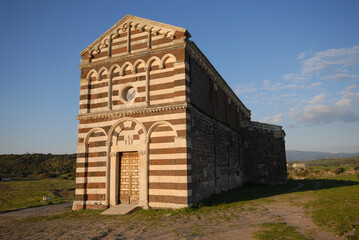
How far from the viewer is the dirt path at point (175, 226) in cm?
780

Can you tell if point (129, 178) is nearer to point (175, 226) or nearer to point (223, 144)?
point (175, 226)

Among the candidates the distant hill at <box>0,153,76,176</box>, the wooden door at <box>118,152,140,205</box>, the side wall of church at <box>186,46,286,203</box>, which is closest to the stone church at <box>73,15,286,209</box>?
the wooden door at <box>118,152,140,205</box>

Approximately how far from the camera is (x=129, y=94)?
14062 millimetres

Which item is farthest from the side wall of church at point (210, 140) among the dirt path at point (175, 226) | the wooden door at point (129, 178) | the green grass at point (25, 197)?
the green grass at point (25, 197)

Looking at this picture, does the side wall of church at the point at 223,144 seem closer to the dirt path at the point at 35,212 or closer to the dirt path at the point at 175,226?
the dirt path at the point at 175,226

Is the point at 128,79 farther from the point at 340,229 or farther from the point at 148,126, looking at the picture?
the point at 340,229

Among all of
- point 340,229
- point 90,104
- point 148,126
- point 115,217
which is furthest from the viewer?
point 90,104

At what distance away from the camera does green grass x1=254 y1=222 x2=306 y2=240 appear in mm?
7006

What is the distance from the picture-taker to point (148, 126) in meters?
12.9

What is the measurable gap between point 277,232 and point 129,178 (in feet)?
26.4

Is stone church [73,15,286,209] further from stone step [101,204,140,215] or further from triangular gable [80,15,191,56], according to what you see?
stone step [101,204,140,215]

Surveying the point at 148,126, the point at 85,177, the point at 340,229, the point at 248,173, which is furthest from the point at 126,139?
the point at 248,173

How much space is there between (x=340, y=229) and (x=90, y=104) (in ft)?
44.1

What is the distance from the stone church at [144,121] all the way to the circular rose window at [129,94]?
58 mm
